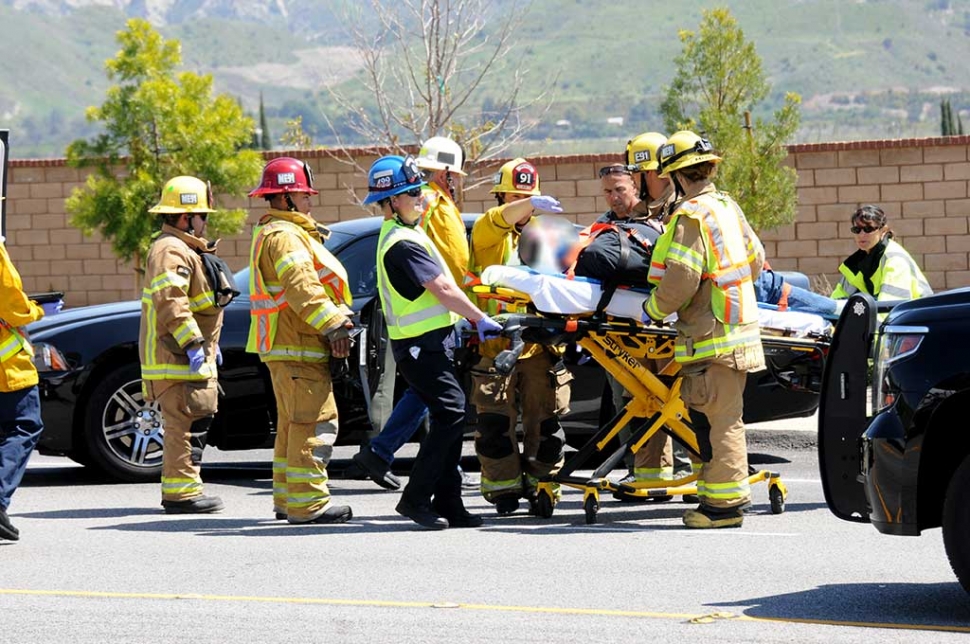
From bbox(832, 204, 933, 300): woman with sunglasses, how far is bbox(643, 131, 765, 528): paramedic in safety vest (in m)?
1.81

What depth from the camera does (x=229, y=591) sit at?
709cm

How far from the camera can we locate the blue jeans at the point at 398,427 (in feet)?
31.4

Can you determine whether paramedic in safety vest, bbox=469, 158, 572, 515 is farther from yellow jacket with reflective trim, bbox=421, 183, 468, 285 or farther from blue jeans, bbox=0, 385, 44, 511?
blue jeans, bbox=0, 385, 44, 511

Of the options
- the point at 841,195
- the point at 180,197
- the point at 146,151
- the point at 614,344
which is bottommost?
the point at 614,344

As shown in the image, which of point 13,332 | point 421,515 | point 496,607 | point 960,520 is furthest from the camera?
point 421,515

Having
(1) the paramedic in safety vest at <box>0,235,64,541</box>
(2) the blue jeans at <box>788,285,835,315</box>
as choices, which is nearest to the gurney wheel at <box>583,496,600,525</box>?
(2) the blue jeans at <box>788,285,835,315</box>

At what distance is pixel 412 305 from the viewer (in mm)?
8516

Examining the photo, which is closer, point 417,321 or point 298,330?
point 417,321

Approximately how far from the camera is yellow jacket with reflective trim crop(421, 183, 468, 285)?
9273 millimetres

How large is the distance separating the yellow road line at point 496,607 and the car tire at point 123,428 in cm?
335

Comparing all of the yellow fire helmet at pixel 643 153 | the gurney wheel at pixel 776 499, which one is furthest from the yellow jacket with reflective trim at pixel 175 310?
the gurney wheel at pixel 776 499

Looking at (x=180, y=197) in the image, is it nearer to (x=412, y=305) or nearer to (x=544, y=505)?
(x=412, y=305)

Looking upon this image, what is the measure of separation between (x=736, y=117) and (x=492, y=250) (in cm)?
1389

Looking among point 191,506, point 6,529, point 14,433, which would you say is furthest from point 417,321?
point 6,529
